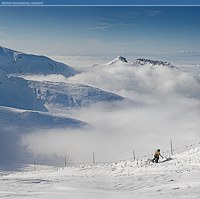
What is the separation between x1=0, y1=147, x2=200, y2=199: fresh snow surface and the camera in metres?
21.4

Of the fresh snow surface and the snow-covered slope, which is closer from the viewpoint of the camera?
the fresh snow surface

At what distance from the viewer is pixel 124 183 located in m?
27.3

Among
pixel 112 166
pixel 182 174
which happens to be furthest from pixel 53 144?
pixel 182 174

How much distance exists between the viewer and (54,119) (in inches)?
7008

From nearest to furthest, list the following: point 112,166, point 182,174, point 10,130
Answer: point 182,174 → point 112,166 → point 10,130

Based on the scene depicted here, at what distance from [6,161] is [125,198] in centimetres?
8378

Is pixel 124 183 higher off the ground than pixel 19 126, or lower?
lower

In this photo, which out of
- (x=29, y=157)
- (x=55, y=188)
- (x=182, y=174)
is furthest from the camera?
(x=29, y=157)

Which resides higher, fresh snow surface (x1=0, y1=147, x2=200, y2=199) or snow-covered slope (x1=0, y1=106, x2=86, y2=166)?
snow-covered slope (x1=0, y1=106, x2=86, y2=166)

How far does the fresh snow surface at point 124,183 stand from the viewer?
2143cm

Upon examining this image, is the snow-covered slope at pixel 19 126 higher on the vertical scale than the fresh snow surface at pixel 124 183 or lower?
higher

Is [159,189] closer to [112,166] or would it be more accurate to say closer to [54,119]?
[112,166]

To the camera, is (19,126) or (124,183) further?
(19,126)

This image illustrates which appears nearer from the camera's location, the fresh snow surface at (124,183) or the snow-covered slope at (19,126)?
the fresh snow surface at (124,183)
